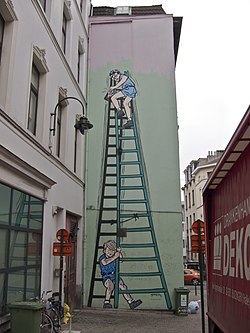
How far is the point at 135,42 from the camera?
1653 cm

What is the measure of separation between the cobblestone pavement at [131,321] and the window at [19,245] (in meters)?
2.16

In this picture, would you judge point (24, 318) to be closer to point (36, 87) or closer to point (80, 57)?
point (36, 87)

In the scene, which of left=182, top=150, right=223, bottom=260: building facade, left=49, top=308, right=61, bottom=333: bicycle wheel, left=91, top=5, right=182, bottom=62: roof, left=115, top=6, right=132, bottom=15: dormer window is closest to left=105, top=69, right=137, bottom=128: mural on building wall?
left=91, top=5, right=182, bottom=62: roof

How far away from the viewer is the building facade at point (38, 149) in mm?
7914

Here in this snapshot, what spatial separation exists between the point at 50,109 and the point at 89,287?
6.89m

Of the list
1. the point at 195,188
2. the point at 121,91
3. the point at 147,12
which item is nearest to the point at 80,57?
the point at 121,91

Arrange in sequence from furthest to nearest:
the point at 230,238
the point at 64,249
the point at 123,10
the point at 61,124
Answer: the point at 123,10 < the point at 61,124 < the point at 64,249 < the point at 230,238

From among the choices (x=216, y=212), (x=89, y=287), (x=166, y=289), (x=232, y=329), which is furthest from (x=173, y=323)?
(x=232, y=329)

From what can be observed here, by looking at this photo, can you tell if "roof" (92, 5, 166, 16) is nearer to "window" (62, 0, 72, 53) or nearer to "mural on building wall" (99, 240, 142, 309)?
"window" (62, 0, 72, 53)

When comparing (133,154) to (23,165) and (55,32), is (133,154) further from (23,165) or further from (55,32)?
(23,165)

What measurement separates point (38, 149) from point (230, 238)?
5833mm

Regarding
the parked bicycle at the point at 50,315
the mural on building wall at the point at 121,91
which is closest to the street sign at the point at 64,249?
the parked bicycle at the point at 50,315

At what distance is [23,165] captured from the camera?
826 centimetres

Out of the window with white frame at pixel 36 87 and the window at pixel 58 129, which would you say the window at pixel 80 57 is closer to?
the window at pixel 58 129
